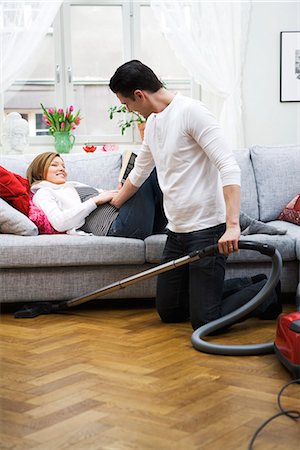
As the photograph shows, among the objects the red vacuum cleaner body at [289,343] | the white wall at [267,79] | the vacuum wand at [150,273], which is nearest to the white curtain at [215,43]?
the white wall at [267,79]

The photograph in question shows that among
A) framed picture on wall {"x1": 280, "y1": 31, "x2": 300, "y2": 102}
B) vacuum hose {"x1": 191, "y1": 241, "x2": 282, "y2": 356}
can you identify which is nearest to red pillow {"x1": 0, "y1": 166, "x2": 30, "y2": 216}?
vacuum hose {"x1": 191, "y1": 241, "x2": 282, "y2": 356}

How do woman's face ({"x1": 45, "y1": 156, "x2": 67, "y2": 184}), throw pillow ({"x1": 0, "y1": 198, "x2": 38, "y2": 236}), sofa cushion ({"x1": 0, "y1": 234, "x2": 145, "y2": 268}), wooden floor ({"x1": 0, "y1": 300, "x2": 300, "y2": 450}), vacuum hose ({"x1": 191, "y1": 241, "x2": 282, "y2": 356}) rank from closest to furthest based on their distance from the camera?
wooden floor ({"x1": 0, "y1": 300, "x2": 300, "y2": 450}) → vacuum hose ({"x1": 191, "y1": 241, "x2": 282, "y2": 356}) → sofa cushion ({"x1": 0, "y1": 234, "x2": 145, "y2": 268}) → throw pillow ({"x1": 0, "y1": 198, "x2": 38, "y2": 236}) → woman's face ({"x1": 45, "y1": 156, "x2": 67, "y2": 184})

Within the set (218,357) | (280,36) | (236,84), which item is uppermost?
(280,36)

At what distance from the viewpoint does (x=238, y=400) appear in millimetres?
2307

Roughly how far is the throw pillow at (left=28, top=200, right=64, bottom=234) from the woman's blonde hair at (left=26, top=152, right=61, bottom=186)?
0.23 metres

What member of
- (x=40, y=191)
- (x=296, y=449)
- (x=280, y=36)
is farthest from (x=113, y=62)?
(x=296, y=449)

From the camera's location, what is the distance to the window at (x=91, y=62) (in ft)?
17.9

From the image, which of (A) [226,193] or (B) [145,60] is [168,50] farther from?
(A) [226,193]

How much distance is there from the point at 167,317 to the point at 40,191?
995mm

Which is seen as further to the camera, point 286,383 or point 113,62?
point 113,62

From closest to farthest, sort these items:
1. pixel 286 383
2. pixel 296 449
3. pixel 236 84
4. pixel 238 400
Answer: pixel 296 449
pixel 238 400
pixel 286 383
pixel 236 84

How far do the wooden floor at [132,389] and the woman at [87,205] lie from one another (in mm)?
476

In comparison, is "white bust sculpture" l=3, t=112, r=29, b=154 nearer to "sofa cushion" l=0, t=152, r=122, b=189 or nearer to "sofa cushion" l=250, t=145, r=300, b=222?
"sofa cushion" l=0, t=152, r=122, b=189

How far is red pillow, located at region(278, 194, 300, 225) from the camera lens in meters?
4.07
